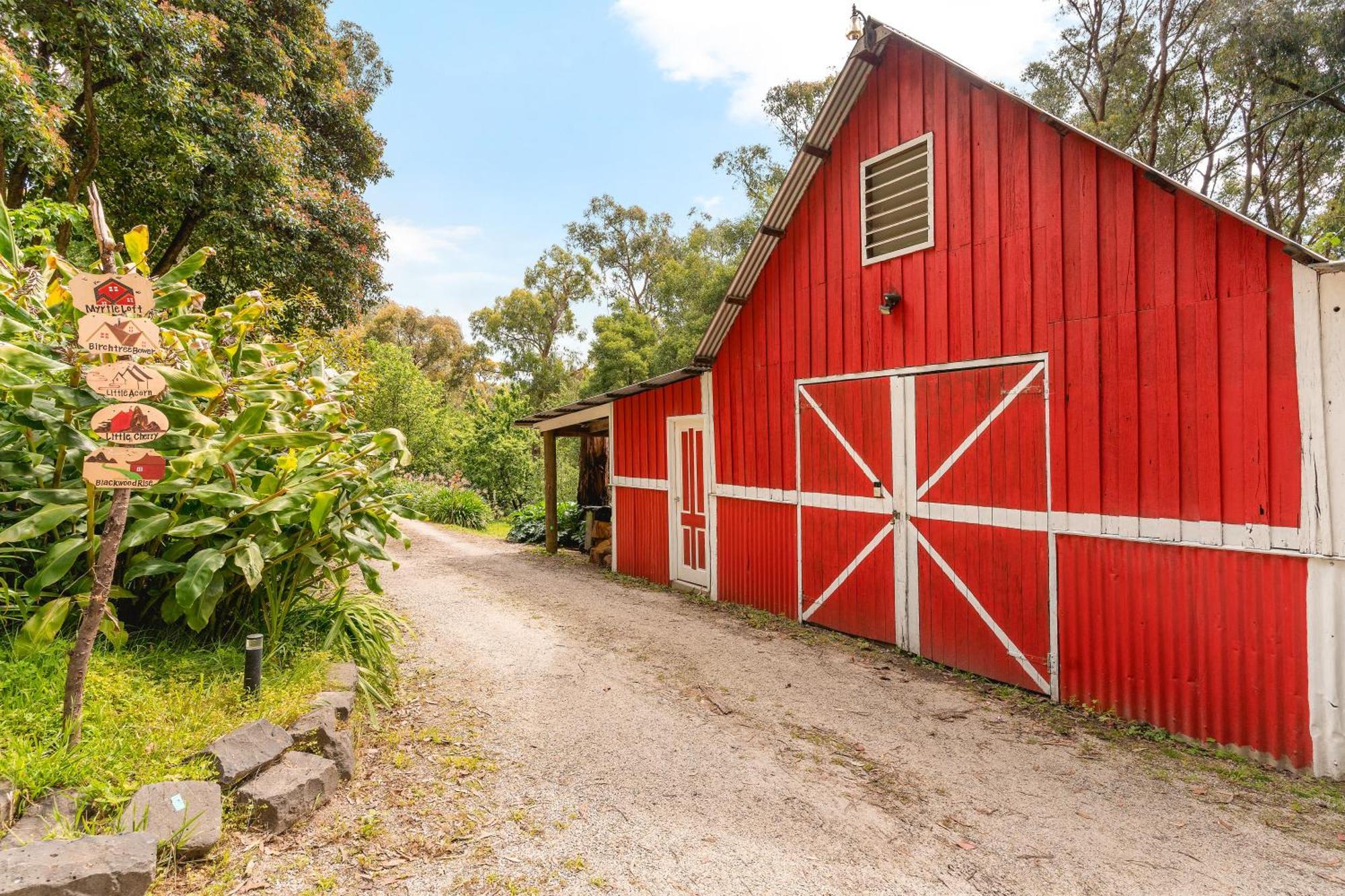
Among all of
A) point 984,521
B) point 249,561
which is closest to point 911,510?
point 984,521

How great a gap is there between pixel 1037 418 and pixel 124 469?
5.24m

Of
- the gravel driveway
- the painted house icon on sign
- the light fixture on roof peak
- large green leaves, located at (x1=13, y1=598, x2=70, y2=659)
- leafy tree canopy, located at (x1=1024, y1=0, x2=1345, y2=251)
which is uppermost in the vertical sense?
leafy tree canopy, located at (x1=1024, y1=0, x2=1345, y2=251)

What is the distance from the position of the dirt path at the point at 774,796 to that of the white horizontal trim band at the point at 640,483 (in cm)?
374

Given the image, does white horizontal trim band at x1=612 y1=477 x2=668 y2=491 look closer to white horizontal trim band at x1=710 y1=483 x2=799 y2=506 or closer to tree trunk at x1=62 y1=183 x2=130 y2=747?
white horizontal trim band at x1=710 y1=483 x2=799 y2=506

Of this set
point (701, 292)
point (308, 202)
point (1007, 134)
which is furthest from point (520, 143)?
point (1007, 134)

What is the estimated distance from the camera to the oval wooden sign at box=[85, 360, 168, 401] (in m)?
2.42

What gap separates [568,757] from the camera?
3.48m

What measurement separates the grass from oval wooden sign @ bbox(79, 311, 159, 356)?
4.54ft

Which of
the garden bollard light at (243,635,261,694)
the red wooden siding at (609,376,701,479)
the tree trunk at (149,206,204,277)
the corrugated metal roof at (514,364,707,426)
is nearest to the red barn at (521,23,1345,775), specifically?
the corrugated metal roof at (514,364,707,426)

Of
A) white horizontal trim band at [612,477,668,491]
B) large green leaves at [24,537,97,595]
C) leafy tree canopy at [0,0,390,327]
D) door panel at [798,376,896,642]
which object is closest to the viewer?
large green leaves at [24,537,97,595]

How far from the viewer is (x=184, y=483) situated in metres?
3.02

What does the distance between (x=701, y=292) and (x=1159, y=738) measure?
60.2 ft

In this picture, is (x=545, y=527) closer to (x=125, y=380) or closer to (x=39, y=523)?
(x=39, y=523)

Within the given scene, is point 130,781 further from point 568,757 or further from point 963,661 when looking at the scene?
point 963,661
